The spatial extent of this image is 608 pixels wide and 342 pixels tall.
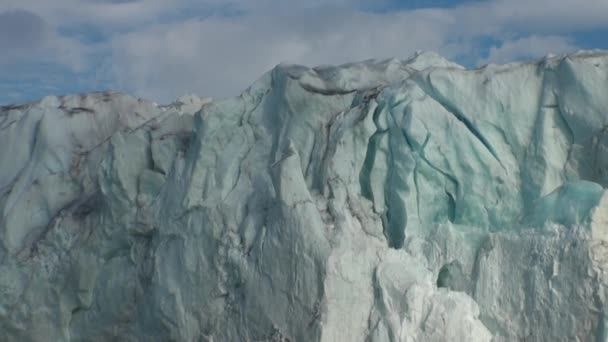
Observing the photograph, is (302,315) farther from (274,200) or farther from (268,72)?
(268,72)

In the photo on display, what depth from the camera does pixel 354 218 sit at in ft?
40.2

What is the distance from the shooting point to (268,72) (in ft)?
47.7

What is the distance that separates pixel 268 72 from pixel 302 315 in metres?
4.09

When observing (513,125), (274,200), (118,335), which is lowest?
(118,335)

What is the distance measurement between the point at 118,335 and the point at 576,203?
6939mm

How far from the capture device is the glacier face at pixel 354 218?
11.1 m

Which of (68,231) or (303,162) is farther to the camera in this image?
(68,231)

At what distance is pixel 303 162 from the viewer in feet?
43.4

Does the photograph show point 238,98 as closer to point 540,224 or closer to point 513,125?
point 513,125

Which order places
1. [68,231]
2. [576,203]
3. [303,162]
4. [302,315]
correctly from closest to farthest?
[576,203], [302,315], [303,162], [68,231]

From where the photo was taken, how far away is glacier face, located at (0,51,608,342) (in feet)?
36.6

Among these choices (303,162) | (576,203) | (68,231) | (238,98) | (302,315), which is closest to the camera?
(576,203)

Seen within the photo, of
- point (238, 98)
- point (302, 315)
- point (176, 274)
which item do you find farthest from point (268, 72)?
point (302, 315)

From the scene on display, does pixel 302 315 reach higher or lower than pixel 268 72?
lower
